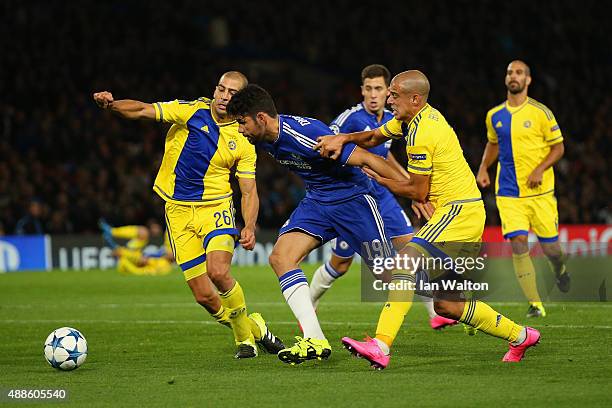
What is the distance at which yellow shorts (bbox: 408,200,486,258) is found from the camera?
788cm

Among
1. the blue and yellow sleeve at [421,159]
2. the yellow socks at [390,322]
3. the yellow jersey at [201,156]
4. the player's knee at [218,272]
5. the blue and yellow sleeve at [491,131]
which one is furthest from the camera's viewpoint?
the blue and yellow sleeve at [491,131]

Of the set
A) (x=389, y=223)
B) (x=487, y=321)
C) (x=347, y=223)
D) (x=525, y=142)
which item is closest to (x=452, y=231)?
(x=487, y=321)

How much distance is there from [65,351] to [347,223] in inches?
97.4

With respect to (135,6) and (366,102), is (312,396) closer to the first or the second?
(366,102)

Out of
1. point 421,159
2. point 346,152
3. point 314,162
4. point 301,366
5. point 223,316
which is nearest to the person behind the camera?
point 421,159

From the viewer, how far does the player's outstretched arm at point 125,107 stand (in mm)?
8727

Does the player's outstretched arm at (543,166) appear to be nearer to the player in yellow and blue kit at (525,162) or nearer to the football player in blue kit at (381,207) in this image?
the player in yellow and blue kit at (525,162)

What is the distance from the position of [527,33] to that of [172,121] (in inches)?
929

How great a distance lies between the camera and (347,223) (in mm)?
8758

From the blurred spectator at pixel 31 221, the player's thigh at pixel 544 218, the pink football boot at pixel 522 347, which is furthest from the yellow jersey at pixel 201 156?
the blurred spectator at pixel 31 221

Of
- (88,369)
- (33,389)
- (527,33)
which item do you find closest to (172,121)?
(88,369)

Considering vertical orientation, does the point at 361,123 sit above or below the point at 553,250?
above

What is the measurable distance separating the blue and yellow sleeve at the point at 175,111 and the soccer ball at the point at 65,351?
208cm

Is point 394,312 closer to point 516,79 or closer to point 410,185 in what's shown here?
point 410,185
